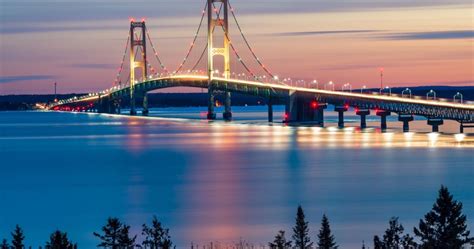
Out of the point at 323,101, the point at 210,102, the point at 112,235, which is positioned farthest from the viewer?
the point at 210,102

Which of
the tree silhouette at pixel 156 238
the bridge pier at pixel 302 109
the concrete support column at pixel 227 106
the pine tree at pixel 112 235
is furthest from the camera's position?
the concrete support column at pixel 227 106

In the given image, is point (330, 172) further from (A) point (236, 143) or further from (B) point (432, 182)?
(A) point (236, 143)

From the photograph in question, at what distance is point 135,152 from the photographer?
237ft

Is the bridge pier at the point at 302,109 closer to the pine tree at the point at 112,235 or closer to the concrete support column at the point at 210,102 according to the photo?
the concrete support column at the point at 210,102

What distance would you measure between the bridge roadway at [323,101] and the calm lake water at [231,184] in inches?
99.1

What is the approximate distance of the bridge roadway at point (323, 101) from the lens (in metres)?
84.9

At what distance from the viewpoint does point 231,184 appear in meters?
48.0

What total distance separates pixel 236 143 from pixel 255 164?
19101 millimetres

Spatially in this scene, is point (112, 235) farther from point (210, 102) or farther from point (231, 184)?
point (210, 102)

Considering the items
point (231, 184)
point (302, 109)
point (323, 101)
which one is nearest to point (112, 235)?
point (231, 184)

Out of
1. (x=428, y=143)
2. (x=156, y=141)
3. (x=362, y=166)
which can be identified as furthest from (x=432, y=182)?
(x=156, y=141)

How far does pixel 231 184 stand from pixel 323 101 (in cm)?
5365

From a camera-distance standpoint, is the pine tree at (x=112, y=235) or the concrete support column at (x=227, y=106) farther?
the concrete support column at (x=227, y=106)

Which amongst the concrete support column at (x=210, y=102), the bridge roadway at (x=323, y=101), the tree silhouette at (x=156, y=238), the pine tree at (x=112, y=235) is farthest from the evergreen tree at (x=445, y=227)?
the concrete support column at (x=210, y=102)
